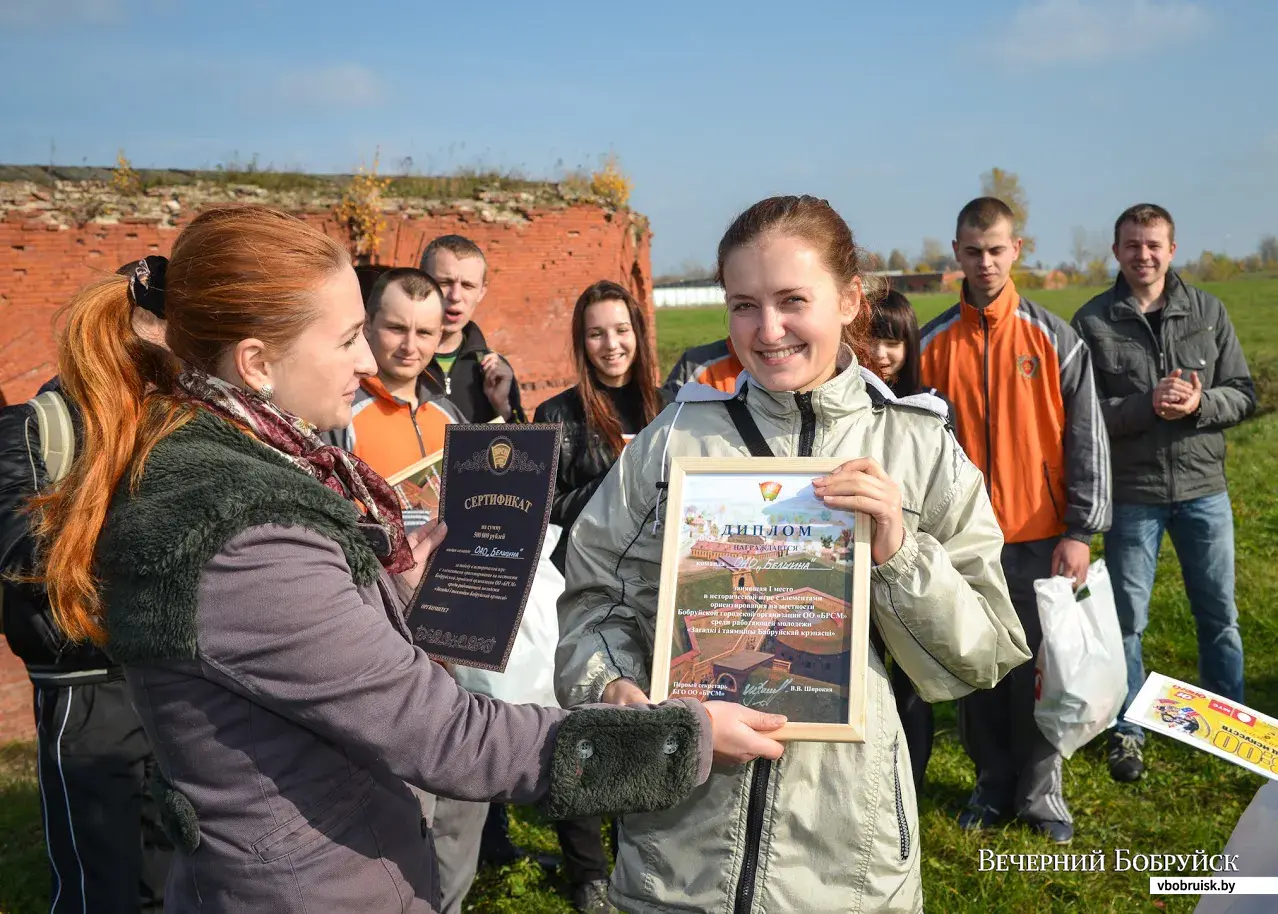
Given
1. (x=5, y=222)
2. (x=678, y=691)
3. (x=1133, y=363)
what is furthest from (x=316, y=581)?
(x=5, y=222)

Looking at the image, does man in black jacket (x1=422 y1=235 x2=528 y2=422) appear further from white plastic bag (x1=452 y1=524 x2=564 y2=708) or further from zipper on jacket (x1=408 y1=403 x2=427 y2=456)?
white plastic bag (x1=452 y1=524 x2=564 y2=708)

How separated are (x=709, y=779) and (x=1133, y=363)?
398 cm

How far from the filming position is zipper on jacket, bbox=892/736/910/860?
2.06 metres

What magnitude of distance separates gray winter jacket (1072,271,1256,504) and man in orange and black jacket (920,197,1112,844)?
25.8 inches

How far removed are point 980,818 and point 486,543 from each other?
3166mm

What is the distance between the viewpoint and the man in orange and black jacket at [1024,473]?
4.38 m

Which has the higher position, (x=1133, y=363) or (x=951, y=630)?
(x=1133, y=363)

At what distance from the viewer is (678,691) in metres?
1.97

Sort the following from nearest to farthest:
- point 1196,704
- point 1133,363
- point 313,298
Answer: point 313,298 < point 1196,704 < point 1133,363

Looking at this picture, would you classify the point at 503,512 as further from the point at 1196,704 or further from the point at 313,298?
the point at 1196,704

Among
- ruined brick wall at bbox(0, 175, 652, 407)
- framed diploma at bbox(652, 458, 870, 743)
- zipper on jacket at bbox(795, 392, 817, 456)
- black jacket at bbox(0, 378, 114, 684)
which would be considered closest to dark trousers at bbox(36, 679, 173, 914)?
black jacket at bbox(0, 378, 114, 684)
